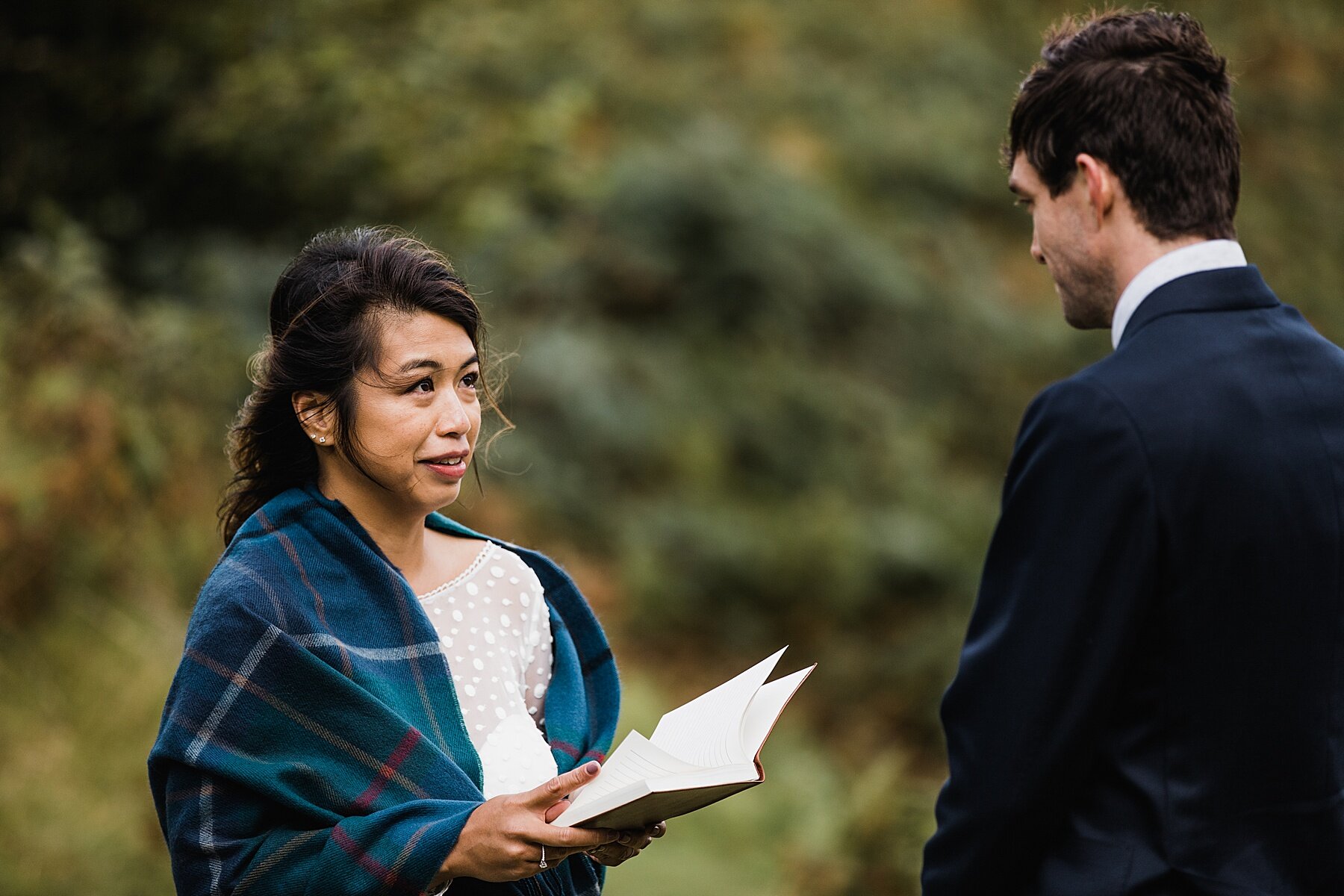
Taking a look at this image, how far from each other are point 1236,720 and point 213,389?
5875 millimetres

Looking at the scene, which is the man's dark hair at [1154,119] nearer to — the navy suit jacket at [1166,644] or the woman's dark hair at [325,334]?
the navy suit jacket at [1166,644]

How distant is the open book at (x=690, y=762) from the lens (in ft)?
6.74

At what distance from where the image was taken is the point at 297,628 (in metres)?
2.37

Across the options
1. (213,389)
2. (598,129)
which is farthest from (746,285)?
(213,389)

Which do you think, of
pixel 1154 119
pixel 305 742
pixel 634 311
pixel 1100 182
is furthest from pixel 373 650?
pixel 634 311

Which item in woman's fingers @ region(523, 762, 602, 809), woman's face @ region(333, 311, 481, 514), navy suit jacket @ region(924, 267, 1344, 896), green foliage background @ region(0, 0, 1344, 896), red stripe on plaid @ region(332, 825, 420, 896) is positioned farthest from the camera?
green foliage background @ region(0, 0, 1344, 896)

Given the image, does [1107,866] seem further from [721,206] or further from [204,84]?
[721,206]

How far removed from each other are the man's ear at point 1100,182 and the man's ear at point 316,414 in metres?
1.40

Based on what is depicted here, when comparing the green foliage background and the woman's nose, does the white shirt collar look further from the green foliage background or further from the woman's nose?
the green foliage background

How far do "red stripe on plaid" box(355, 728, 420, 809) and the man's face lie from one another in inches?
52.5

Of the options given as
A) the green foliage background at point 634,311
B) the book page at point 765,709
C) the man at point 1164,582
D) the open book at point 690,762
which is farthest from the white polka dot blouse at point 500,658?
the green foliage background at point 634,311

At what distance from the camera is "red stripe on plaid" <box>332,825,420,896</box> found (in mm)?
2250

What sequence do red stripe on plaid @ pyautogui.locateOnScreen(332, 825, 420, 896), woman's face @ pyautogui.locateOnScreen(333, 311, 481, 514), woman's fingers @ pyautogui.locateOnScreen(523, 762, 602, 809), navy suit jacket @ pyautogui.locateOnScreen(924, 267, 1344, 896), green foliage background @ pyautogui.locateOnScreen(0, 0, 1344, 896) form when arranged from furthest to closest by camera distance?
green foliage background @ pyautogui.locateOnScreen(0, 0, 1344, 896) → woman's face @ pyautogui.locateOnScreen(333, 311, 481, 514) → red stripe on plaid @ pyautogui.locateOnScreen(332, 825, 420, 896) → woman's fingers @ pyautogui.locateOnScreen(523, 762, 602, 809) → navy suit jacket @ pyautogui.locateOnScreen(924, 267, 1344, 896)

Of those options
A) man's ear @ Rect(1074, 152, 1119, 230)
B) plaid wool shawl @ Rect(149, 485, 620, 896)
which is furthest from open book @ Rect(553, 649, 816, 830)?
man's ear @ Rect(1074, 152, 1119, 230)
